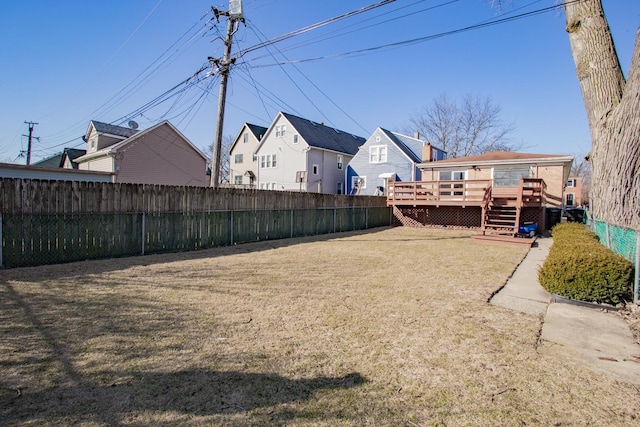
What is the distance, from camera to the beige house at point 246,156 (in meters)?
32.1

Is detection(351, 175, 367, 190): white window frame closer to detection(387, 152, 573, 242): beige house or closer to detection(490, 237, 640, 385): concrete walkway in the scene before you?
detection(387, 152, 573, 242): beige house

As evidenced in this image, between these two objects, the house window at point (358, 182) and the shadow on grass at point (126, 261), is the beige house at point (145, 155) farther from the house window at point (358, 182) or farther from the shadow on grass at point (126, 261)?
the shadow on grass at point (126, 261)

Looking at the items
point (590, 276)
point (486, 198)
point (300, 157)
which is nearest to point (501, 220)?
point (486, 198)

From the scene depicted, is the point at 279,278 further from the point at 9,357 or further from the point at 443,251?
the point at 443,251

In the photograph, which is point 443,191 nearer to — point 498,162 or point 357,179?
point 498,162

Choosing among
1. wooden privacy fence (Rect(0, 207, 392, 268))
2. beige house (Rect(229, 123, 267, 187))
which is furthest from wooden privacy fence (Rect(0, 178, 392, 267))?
beige house (Rect(229, 123, 267, 187))

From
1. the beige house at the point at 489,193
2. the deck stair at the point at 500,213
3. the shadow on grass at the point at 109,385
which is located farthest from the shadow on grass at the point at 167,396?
the beige house at the point at 489,193

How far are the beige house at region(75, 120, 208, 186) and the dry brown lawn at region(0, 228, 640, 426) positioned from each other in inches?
643

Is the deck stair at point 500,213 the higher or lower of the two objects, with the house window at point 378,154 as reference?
lower

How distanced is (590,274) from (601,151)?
409 centimetres

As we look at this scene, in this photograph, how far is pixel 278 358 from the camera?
3.03 meters

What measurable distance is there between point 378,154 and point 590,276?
21.5 m

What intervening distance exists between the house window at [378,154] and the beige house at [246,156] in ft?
38.6

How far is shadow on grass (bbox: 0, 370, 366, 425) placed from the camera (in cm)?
218
